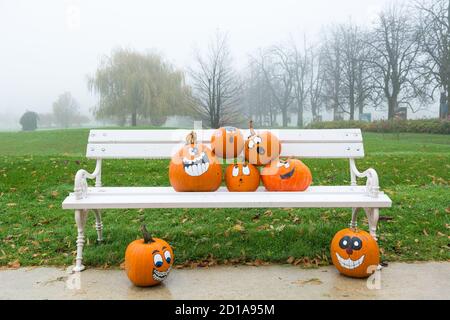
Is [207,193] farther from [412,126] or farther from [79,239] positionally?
[412,126]

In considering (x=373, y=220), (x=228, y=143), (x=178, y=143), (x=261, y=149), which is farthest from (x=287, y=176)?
(x=178, y=143)

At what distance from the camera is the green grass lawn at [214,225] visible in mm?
3613

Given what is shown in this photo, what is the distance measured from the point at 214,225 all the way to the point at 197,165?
4.23 feet

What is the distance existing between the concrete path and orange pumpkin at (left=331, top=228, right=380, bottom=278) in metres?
0.07

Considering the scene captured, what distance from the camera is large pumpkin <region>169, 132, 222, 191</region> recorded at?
3.45m

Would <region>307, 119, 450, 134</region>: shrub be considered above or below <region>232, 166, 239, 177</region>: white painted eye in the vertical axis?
above

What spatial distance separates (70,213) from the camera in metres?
5.05

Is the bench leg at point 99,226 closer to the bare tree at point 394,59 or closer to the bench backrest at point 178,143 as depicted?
the bench backrest at point 178,143

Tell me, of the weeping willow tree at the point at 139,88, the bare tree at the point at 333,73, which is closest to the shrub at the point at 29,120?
the weeping willow tree at the point at 139,88

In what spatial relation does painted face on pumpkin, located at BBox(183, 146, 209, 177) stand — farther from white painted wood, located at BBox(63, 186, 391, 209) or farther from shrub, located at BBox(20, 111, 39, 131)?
shrub, located at BBox(20, 111, 39, 131)

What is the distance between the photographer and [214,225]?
454 cm

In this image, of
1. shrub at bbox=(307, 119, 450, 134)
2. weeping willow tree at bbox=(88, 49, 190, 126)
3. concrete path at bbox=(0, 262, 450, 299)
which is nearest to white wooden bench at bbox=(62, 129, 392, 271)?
concrete path at bbox=(0, 262, 450, 299)

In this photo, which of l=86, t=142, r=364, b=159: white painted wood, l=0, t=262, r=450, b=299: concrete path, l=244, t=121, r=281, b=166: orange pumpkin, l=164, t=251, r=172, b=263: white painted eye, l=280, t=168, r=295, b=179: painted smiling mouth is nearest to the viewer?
l=0, t=262, r=450, b=299: concrete path
